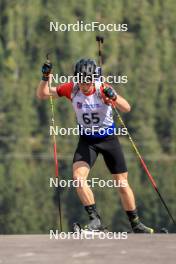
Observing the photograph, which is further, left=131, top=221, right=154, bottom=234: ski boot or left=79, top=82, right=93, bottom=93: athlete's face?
left=131, top=221, right=154, bottom=234: ski boot

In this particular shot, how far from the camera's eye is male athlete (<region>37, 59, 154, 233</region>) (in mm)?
10367

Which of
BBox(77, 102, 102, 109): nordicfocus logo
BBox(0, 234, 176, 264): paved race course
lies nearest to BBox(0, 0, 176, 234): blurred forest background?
BBox(77, 102, 102, 109): nordicfocus logo

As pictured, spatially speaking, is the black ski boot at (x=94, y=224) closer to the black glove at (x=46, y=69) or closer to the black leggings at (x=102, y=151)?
the black leggings at (x=102, y=151)

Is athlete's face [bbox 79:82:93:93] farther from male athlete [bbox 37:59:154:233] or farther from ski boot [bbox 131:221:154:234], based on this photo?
ski boot [bbox 131:221:154:234]

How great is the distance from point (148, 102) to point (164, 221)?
4326 cm

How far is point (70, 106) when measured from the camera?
150 m

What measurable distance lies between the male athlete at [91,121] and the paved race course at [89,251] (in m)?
2.24

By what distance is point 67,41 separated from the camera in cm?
17225

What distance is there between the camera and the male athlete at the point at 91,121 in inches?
408

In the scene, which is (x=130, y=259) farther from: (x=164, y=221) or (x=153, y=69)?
(x=153, y=69)

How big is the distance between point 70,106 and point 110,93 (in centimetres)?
13997

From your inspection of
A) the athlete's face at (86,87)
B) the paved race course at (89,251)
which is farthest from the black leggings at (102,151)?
the paved race course at (89,251)

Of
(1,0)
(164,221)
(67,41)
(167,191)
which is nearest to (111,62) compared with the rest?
(67,41)

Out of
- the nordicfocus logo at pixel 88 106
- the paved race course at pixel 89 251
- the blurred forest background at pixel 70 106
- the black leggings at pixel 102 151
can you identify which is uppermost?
the blurred forest background at pixel 70 106
